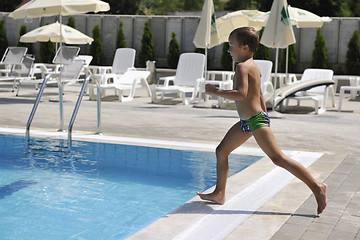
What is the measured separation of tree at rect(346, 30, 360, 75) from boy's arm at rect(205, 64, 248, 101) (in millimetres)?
14710

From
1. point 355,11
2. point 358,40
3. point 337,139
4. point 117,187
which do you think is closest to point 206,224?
point 117,187

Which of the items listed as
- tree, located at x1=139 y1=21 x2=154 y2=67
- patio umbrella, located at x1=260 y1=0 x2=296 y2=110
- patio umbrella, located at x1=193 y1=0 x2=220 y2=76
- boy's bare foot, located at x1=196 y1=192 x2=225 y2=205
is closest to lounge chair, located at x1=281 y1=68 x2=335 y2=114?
patio umbrella, located at x1=260 y1=0 x2=296 y2=110

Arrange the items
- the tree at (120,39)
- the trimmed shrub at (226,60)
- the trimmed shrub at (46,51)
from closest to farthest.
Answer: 1. the trimmed shrub at (226,60)
2. the tree at (120,39)
3. the trimmed shrub at (46,51)

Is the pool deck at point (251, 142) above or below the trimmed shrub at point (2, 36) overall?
below

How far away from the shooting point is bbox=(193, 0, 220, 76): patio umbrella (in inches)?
486

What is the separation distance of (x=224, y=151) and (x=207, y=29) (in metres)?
8.62

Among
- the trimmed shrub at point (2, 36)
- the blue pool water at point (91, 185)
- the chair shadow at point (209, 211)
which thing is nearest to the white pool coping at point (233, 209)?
the chair shadow at point (209, 211)

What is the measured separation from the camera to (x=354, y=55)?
17578 millimetres

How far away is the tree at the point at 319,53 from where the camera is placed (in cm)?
1770

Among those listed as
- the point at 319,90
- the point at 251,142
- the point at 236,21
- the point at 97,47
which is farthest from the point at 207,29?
the point at 97,47

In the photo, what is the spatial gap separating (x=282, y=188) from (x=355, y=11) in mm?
44882

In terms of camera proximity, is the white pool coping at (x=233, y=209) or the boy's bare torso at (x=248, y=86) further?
the boy's bare torso at (x=248, y=86)

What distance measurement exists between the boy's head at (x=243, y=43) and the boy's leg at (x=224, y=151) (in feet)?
1.77

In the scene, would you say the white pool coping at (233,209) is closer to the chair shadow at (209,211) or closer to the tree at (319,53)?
the chair shadow at (209,211)
